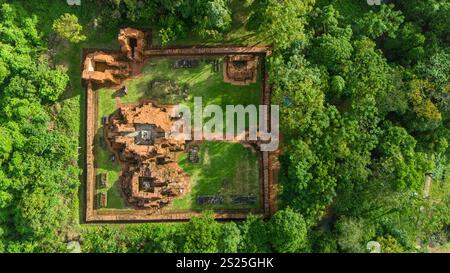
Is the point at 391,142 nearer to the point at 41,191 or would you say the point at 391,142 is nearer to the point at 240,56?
the point at 240,56

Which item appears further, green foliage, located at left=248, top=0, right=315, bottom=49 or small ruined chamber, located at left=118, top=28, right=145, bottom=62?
small ruined chamber, located at left=118, top=28, right=145, bottom=62

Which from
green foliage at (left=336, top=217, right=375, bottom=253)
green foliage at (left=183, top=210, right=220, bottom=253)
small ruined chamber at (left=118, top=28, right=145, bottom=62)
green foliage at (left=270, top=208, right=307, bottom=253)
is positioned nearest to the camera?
green foliage at (left=270, top=208, right=307, bottom=253)

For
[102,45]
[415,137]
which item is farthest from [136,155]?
[415,137]

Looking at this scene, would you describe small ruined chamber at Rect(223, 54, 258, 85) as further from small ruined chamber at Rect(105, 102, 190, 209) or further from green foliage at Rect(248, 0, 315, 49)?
small ruined chamber at Rect(105, 102, 190, 209)

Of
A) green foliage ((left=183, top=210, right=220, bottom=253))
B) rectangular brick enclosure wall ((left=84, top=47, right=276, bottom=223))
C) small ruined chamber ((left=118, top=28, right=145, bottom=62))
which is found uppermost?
small ruined chamber ((left=118, top=28, right=145, bottom=62))

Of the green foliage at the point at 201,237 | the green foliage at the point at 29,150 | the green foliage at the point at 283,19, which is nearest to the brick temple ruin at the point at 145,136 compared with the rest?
the green foliage at the point at 29,150

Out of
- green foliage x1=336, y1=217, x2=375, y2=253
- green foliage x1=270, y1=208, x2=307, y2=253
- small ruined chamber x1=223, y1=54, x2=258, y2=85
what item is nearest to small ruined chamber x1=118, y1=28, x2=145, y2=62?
small ruined chamber x1=223, y1=54, x2=258, y2=85

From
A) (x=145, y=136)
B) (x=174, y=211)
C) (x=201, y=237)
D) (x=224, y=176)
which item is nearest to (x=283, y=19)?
(x=224, y=176)
